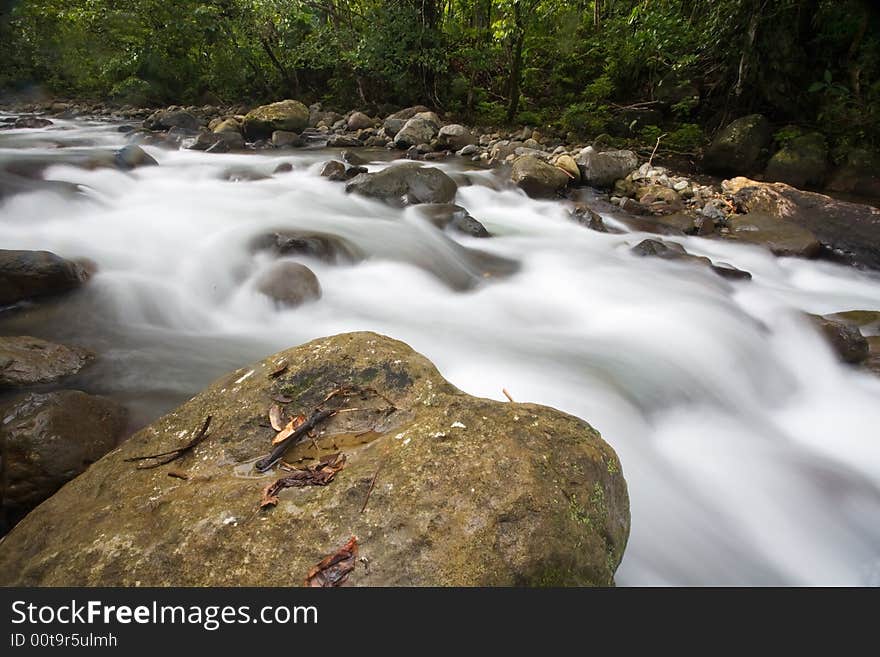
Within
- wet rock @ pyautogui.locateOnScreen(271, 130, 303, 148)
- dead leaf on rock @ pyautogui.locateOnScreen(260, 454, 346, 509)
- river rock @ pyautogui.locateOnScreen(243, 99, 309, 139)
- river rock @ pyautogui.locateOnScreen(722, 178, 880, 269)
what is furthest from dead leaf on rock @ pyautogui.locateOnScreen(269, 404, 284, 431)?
river rock @ pyautogui.locateOnScreen(243, 99, 309, 139)

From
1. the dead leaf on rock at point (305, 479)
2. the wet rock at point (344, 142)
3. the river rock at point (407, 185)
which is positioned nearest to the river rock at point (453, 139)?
the wet rock at point (344, 142)

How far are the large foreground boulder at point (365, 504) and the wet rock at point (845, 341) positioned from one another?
135 inches

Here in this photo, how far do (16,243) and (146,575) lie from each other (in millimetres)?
5056

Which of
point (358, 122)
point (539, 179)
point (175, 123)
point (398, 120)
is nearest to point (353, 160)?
point (398, 120)

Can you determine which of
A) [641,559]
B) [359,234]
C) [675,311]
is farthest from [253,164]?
[641,559]

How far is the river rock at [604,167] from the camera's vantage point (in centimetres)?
840

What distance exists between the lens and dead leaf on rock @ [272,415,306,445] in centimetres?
180

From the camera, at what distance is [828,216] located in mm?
6508

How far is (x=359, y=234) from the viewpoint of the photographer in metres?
5.74

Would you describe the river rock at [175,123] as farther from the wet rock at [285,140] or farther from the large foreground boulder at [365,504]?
the large foreground boulder at [365,504]

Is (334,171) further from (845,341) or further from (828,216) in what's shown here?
(828,216)

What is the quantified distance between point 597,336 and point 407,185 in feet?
12.9

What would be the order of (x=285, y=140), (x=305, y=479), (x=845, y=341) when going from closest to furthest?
1. (x=305, y=479)
2. (x=845, y=341)
3. (x=285, y=140)
